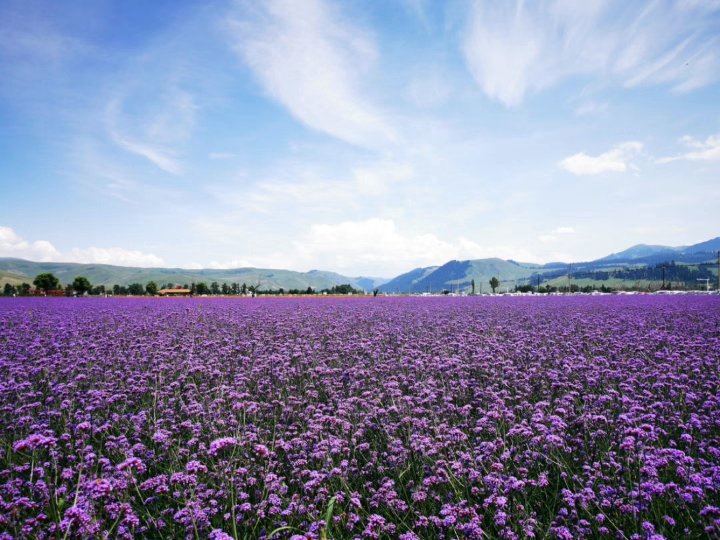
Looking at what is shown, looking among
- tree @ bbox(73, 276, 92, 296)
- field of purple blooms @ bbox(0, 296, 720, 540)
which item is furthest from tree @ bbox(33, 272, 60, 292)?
field of purple blooms @ bbox(0, 296, 720, 540)

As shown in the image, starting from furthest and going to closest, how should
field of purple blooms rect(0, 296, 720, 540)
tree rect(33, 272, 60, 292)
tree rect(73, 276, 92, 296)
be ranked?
tree rect(73, 276, 92, 296)
tree rect(33, 272, 60, 292)
field of purple blooms rect(0, 296, 720, 540)

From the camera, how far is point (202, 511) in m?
3.08

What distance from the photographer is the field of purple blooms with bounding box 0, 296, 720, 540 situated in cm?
303

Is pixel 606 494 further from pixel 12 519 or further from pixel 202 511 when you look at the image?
pixel 12 519

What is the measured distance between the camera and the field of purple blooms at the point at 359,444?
3.03m

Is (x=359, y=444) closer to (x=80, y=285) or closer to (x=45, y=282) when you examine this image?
(x=80, y=285)

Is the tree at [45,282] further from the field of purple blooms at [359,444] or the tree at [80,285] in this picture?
the field of purple blooms at [359,444]

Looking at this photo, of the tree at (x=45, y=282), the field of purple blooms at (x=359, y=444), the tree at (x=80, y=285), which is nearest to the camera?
the field of purple blooms at (x=359, y=444)

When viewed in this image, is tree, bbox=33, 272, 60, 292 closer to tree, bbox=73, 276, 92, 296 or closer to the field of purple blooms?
tree, bbox=73, 276, 92, 296

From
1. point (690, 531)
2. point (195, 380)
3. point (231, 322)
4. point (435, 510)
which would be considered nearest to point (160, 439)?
point (435, 510)

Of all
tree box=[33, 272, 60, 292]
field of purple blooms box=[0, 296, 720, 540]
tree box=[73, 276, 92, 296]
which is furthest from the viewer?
tree box=[73, 276, 92, 296]

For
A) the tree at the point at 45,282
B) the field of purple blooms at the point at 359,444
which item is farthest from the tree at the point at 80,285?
the field of purple blooms at the point at 359,444

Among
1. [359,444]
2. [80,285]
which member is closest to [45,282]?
[80,285]

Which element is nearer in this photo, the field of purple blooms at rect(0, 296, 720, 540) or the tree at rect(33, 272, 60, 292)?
the field of purple blooms at rect(0, 296, 720, 540)
